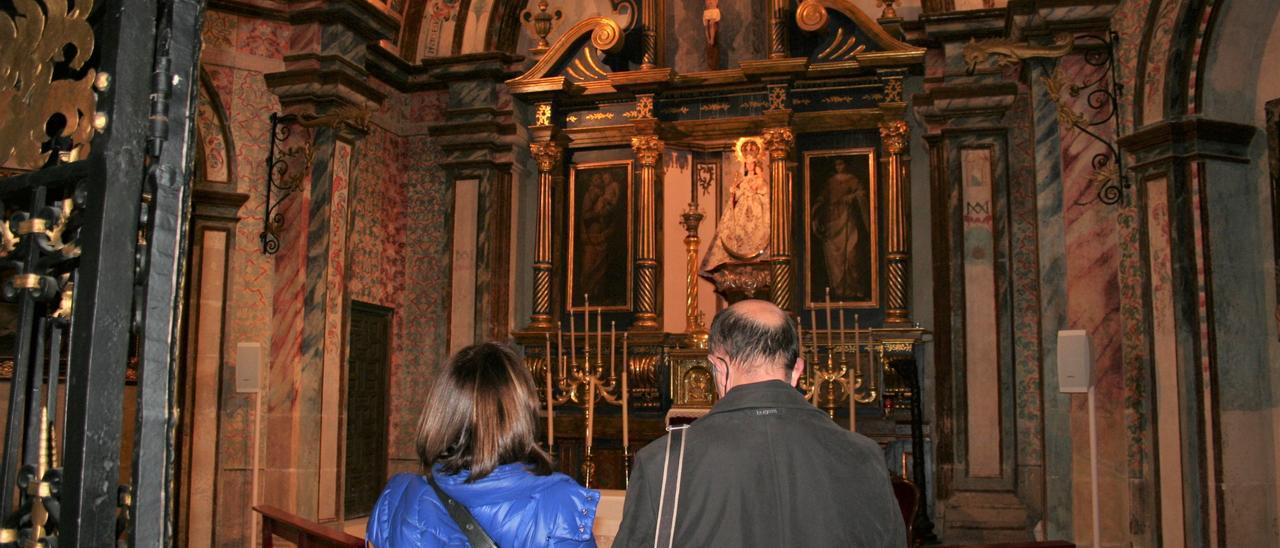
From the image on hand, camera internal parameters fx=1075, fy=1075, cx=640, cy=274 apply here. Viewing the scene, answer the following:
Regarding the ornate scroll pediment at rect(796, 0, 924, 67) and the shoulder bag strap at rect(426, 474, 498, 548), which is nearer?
the shoulder bag strap at rect(426, 474, 498, 548)

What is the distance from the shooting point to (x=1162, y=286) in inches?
246

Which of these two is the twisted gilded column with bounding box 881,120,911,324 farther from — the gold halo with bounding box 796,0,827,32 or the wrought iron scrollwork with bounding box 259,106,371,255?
the wrought iron scrollwork with bounding box 259,106,371,255

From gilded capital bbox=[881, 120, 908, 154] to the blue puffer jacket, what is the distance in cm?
845

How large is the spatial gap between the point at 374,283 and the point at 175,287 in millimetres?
9785

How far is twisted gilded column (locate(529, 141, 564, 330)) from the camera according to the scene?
1128 cm

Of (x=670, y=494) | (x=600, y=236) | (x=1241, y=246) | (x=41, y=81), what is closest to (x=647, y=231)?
(x=600, y=236)

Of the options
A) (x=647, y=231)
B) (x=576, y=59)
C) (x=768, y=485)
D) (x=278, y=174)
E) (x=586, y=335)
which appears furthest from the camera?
(x=576, y=59)

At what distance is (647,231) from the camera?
11055mm

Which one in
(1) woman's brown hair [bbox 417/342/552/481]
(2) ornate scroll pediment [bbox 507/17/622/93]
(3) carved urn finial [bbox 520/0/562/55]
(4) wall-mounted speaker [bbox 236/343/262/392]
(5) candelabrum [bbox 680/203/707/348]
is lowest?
(1) woman's brown hair [bbox 417/342/552/481]

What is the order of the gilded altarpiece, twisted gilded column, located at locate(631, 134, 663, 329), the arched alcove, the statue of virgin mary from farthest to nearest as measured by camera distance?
twisted gilded column, located at locate(631, 134, 663, 329), the gilded altarpiece, the statue of virgin mary, the arched alcove

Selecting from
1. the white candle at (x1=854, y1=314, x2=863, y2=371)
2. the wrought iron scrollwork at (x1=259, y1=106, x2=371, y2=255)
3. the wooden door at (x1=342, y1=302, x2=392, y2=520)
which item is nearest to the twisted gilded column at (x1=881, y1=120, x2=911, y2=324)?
the white candle at (x1=854, y1=314, x2=863, y2=371)

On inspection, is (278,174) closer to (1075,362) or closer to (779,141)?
(779,141)

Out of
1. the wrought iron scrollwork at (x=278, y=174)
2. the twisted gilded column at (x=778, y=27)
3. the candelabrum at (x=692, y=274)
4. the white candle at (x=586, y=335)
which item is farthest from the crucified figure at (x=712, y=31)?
the wrought iron scrollwork at (x=278, y=174)

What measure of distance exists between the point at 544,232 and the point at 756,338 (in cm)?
897
